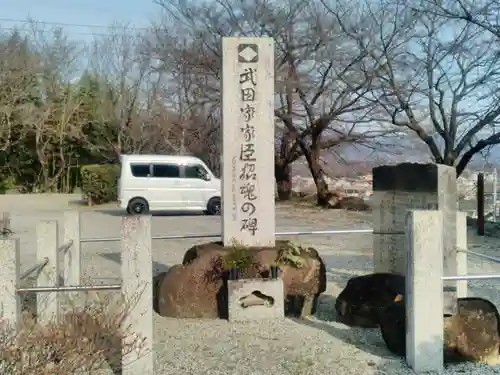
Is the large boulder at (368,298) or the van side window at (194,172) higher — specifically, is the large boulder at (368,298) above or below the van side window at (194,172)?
below

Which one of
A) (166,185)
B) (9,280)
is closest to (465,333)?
(9,280)

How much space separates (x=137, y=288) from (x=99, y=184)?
687 inches

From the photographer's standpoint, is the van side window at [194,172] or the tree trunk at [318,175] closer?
the van side window at [194,172]

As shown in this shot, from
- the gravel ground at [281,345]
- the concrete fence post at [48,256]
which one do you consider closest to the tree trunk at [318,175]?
the gravel ground at [281,345]

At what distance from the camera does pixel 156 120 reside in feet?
78.3

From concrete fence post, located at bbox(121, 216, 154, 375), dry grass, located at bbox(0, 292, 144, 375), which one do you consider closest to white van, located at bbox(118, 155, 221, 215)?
concrete fence post, located at bbox(121, 216, 154, 375)

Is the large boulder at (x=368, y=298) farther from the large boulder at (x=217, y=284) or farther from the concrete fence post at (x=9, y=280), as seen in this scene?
the concrete fence post at (x=9, y=280)

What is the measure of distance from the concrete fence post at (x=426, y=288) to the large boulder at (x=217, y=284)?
5.53 feet

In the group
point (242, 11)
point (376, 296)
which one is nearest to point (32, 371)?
point (376, 296)

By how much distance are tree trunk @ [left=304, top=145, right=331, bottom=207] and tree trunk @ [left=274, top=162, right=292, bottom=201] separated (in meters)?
1.85

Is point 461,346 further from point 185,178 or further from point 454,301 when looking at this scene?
point 185,178

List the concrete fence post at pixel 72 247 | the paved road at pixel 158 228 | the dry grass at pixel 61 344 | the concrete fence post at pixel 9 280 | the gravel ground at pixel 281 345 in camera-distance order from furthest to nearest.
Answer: the paved road at pixel 158 228 → the concrete fence post at pixel 72 247 → the gravel ground at pixel 281 345 → the concrete fence post at pixel 9 280 → the dry grass at pixel 61 344

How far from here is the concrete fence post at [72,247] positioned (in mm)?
5621

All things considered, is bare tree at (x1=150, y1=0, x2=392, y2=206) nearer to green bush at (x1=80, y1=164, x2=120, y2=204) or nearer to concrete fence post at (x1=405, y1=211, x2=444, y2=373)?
green bush at (x1=80, y1=164, x2=120, y2=204)
